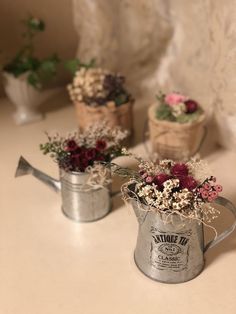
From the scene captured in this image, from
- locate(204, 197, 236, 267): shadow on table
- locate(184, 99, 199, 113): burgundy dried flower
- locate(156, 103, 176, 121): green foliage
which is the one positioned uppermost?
locate(184, 99, 199, 113): burgundy dried flower

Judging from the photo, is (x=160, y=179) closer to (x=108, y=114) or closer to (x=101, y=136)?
(x=101, y=136)

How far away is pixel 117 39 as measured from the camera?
1.49 metres

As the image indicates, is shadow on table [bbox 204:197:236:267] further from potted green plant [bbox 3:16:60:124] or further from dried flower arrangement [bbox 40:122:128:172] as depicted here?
potted green plant [bbox 3:16:60:124]

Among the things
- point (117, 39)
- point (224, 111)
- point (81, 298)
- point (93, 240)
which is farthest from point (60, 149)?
point (117, 39)

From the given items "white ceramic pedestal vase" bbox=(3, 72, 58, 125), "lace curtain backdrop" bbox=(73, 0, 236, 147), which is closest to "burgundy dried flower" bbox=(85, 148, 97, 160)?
"lace curtain backdrop" bbox=(73, 0, 236, 147)

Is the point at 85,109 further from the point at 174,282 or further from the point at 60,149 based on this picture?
the point at 174,282

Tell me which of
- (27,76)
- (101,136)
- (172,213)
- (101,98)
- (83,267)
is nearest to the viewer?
(172,213)

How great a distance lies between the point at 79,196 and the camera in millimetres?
983

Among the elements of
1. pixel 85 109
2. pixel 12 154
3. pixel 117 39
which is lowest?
pixel 12 154

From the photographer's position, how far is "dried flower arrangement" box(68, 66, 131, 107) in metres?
1.27

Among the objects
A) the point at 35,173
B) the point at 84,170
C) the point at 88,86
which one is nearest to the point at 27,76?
the point at 88,86

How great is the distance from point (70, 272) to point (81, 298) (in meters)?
0.07

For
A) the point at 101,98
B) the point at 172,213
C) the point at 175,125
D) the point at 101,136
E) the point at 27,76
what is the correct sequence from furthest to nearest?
the point at 27,76, the point at 101,98, the point at 175,125, the point at 101,136, the point at 172,213

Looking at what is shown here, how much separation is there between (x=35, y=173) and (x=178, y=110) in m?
0.41
